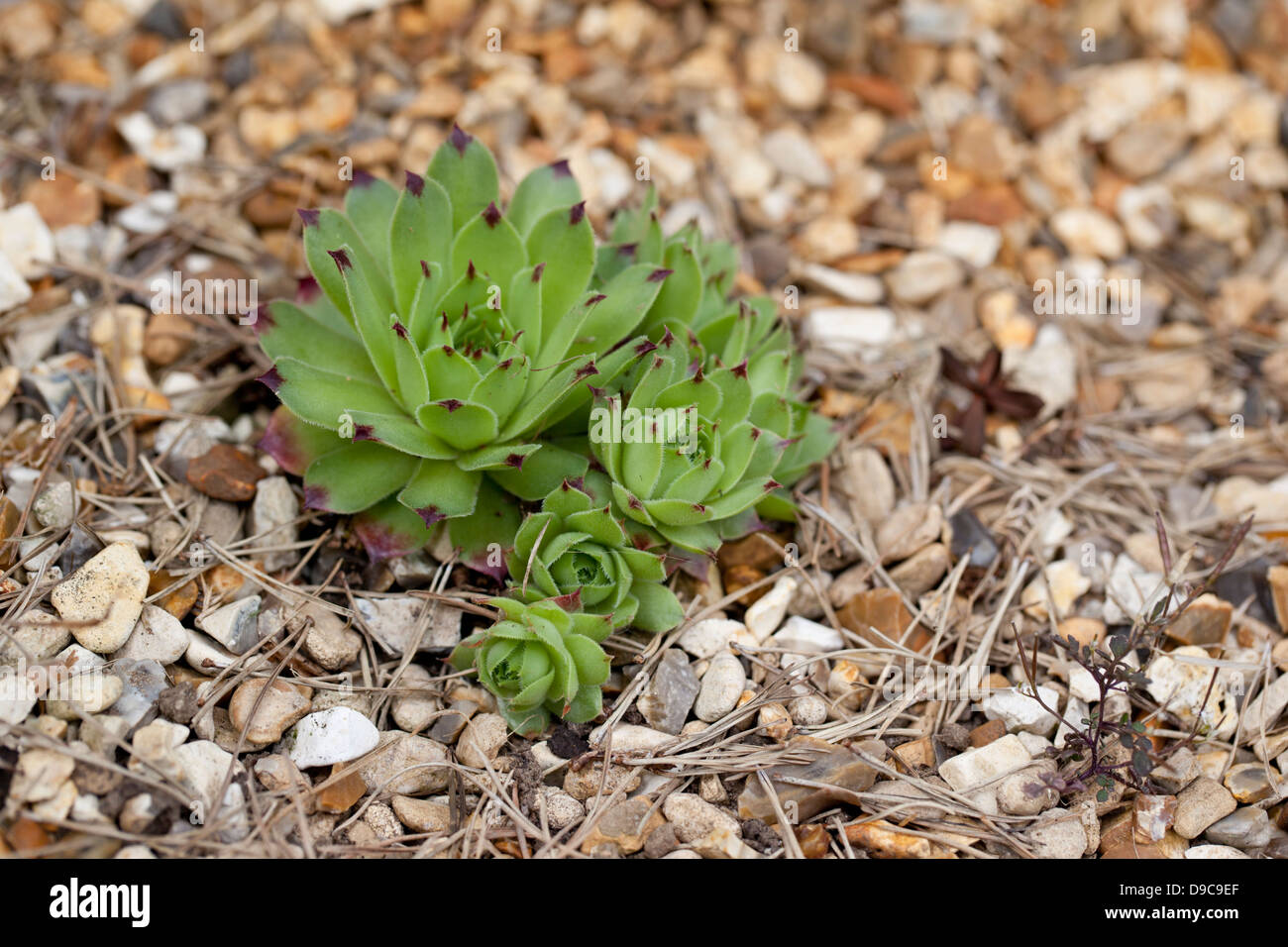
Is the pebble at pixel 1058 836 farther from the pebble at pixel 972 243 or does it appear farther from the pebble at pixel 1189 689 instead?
the pebble at pixel 972 243

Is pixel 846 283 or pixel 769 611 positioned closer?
pixel 769 611

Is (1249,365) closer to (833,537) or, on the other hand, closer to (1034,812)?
(833,537)

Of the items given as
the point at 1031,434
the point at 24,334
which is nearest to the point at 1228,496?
the point at 1031,434

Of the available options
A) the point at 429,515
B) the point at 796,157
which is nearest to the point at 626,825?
the point at 429,515

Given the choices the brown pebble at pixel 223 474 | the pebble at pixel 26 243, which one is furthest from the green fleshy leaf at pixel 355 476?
the pebble at pixel 26 243

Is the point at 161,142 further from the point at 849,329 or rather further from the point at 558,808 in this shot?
the point at 558,808

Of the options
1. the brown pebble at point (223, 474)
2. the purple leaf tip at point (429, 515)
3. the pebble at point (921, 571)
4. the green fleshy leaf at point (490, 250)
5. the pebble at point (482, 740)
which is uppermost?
the green fleshy leaf at point (490, 250)
